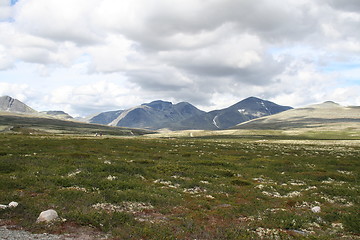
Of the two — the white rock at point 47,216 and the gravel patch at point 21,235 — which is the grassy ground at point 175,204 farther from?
the gravel patch at point 21,235

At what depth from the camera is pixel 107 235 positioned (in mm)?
12281

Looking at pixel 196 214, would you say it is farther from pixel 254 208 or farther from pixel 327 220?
pixel 327 220

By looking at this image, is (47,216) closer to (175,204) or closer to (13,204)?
(13,204)

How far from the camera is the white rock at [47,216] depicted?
13.1m

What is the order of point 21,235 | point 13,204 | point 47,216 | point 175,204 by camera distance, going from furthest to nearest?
point 175,204, point 13,204, point 47,216, point 21,235

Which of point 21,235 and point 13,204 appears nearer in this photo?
point 21,235

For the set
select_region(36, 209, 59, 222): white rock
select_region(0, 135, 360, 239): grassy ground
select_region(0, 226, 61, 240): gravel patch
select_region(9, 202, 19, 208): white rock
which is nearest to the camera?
select_region(0, 226, 61, 240): gravel patch

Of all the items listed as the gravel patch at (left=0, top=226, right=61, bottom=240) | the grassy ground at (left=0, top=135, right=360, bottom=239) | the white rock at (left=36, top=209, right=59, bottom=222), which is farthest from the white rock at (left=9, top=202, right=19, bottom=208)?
the gravel patch at (left=0, top=226, right=61, bottom=240)

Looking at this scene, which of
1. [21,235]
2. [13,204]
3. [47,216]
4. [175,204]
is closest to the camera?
[21,235]

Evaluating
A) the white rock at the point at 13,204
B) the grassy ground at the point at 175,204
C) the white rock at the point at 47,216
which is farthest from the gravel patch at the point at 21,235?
the white rock at the point at 13,204

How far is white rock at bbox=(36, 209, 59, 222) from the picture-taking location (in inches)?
514

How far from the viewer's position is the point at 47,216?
1319cm

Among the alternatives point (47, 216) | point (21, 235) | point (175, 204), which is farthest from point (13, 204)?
point (175, 204)

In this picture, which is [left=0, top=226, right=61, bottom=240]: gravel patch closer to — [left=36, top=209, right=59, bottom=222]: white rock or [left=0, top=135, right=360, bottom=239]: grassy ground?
[left=0, top=135, right=360, bottom=239]: grassy ground
